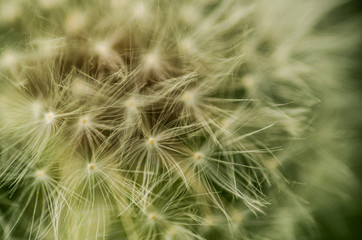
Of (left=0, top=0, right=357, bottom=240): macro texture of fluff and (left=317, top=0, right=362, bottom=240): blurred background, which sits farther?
(left=317, top=0, right=362, bottom=240): blurred background

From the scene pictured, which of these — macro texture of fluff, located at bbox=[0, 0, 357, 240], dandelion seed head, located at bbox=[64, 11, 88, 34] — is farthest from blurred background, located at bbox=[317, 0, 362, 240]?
dandelion seed head, located at bbox=[64, 11, 88, 34]

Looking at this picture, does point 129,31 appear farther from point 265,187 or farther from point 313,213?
point 313,213

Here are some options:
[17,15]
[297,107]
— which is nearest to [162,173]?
[297,107]

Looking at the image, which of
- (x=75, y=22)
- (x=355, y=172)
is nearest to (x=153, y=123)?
(x=75, y=22)

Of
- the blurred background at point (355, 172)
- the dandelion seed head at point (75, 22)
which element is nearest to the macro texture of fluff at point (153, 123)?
the dandelion seed head at point (75, 22)

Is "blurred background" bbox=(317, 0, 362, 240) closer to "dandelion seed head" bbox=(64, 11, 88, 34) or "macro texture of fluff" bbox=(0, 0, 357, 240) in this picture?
"macro texture of fluff" bbox=(0, 0, 357, 240)

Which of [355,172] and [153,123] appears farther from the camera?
[355,172]

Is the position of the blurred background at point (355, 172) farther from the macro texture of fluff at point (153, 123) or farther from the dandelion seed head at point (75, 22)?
the dandelion seed head at point (75, 22)

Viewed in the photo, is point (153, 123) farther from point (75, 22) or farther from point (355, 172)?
point (355, 172)

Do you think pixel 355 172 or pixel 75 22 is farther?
pixel 355 172
